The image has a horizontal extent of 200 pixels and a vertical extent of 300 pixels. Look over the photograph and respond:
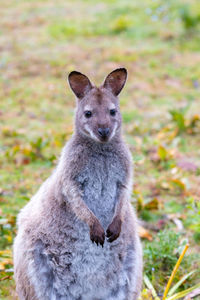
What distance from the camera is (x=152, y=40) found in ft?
30.1

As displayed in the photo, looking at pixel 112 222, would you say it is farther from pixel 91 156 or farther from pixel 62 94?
pixel 62 94

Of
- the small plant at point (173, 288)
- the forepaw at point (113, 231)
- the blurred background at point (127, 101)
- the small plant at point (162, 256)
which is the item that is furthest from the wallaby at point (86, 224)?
the small plant at point (162, 256)

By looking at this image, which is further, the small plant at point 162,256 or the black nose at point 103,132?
the small plant at point 162,256

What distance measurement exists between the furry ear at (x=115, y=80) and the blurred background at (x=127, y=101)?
0.88 m

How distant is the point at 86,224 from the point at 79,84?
37.5 inches

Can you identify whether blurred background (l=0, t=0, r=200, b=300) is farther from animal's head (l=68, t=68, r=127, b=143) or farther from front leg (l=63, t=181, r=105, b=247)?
animal's head (l=68, t=68, r=127, b=143)

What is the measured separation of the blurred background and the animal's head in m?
0.89

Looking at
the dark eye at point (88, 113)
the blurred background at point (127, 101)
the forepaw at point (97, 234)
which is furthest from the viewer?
the blurred background at point (127, 101)

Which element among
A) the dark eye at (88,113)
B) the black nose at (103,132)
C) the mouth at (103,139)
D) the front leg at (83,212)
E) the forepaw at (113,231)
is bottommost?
the forepaw at (113,231)

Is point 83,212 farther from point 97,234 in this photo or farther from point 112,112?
point 112,112

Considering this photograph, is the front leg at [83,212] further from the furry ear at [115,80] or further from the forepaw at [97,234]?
the furry ear at [115,80]

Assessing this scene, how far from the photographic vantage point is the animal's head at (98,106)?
3219 mm

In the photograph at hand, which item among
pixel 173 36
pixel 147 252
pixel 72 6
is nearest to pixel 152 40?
pixel 173 36

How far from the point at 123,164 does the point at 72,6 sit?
821 centimetres
